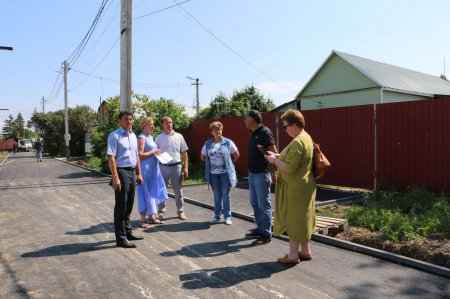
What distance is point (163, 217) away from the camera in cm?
787

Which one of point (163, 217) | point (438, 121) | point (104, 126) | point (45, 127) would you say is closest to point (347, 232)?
point (163, 217)

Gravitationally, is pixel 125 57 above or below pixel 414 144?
above

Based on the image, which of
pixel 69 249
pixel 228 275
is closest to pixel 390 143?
pixel 228 275

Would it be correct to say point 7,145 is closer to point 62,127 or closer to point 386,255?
Answer: point 62,127

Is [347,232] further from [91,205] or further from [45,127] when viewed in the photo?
[45,127]

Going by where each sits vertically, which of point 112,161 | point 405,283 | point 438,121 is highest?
point 438,121

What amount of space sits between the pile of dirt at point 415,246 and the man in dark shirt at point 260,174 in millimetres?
1217

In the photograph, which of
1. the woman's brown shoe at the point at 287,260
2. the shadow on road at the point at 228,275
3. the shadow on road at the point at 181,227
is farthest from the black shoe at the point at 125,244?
the woman's brown shoe at the point at 287,260

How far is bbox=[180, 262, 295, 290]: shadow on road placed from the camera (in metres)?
4.33

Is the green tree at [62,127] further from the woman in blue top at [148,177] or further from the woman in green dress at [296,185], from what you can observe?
the woman in green dress at [296,185]

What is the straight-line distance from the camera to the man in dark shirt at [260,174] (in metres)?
5.84

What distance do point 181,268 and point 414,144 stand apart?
6.66 metres

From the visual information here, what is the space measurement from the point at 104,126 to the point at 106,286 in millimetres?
14494

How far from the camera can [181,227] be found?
708cm
